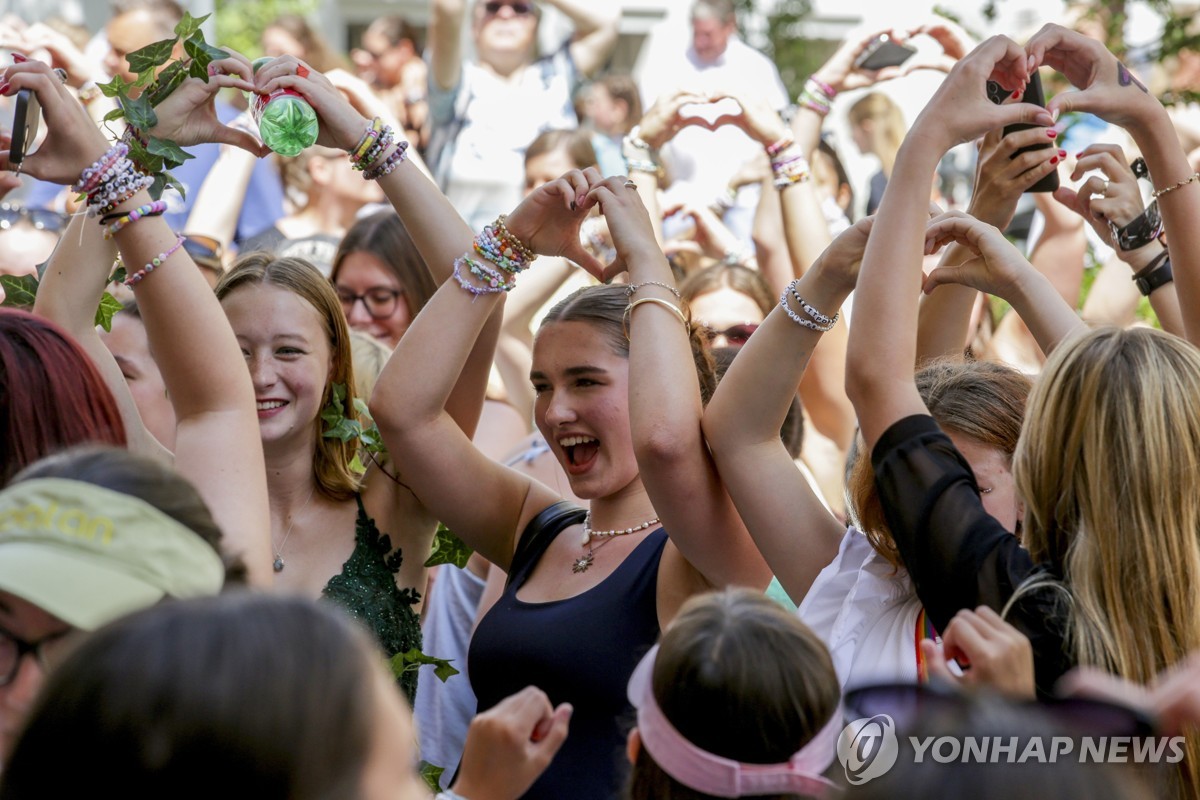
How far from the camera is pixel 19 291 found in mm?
3141

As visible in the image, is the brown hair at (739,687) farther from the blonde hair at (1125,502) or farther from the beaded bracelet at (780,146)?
the beaded bracelet at (780,146)

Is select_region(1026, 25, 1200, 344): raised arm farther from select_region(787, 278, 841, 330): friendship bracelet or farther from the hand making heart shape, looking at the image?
the hand making heart shape

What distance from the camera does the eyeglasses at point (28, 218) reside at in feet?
14.9

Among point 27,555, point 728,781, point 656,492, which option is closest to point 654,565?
point 656,492

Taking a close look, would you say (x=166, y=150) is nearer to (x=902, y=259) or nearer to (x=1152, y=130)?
(x=902, y=259)

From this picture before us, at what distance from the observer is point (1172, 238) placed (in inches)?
108

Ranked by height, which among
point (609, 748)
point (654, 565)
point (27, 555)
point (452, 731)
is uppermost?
point (27, 555)

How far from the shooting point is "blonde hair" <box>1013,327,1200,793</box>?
6.28ft

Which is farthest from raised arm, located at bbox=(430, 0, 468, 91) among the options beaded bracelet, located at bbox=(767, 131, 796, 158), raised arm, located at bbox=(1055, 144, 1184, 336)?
raised arm, located at bbox=(1055, 144, 1184, 336)

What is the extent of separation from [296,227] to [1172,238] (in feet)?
13.3

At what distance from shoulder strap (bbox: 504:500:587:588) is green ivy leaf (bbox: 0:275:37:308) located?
1.25 metres

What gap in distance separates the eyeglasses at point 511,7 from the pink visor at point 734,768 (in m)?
5.48

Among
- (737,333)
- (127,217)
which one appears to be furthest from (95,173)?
(737,333)

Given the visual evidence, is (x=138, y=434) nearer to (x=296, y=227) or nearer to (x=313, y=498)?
(x=313, y=498)
